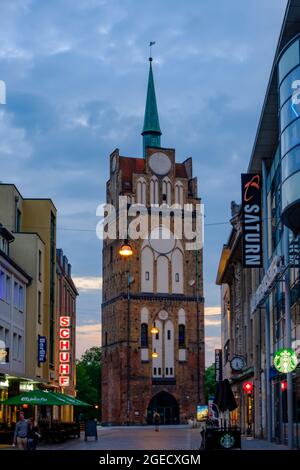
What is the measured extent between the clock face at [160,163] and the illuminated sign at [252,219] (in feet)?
221

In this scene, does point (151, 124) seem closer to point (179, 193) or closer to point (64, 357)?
point (179, 193)

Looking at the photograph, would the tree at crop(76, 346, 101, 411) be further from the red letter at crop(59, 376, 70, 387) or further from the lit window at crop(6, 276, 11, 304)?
the lit window at crop(6, 276, 11, 304)

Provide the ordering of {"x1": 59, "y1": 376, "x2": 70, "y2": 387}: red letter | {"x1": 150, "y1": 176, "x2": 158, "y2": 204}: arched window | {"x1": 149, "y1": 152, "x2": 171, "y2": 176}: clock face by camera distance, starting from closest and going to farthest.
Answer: {"x1": 59, "y1": 376, "x2": 70, "y2": 387}: red letter → {"x1": 150, "y1": 176, "x2": 158, "y2": 204}: arched window → {"x1": 149, "y1": 152, "x2": 171, "y2": 176}: clock face

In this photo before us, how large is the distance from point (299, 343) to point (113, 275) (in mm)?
76270

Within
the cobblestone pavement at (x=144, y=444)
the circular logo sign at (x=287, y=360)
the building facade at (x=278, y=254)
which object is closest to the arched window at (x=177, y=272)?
the building facade at (x=278, y=254)

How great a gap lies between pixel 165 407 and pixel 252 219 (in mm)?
64668

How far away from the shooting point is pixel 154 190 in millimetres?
109438

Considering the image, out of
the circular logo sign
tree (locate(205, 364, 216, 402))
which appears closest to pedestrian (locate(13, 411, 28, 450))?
the circular logo sign

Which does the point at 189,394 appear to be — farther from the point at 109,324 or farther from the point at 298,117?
the point at 298,117

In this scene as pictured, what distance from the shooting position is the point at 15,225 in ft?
183

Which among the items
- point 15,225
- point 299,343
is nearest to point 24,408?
point 15,225

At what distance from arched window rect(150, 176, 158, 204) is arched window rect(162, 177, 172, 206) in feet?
3.28

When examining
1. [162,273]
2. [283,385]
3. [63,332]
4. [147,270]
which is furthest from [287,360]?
[162,273]

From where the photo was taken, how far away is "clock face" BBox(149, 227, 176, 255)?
105688mm
